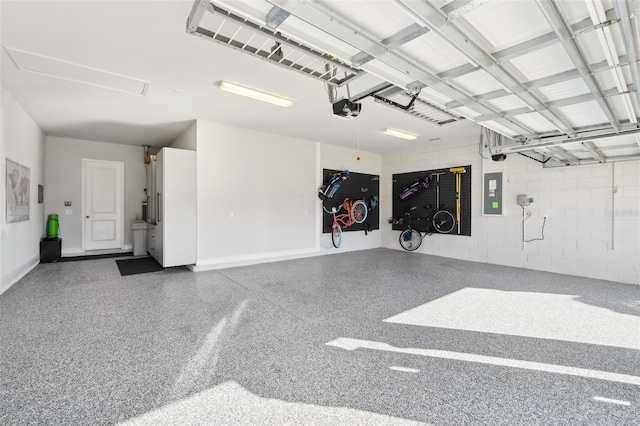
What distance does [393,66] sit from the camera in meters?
1.94

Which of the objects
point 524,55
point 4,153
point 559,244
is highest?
point 524,55

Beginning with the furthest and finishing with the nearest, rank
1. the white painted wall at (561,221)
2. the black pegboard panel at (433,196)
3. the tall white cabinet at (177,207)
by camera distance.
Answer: the black pegboard panel at (433,196) < the tall white cabinet at (177,207) < the white painted wall at (561,221)

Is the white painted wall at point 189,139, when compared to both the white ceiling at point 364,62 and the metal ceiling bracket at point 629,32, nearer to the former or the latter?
the white ceiling at point 364,62

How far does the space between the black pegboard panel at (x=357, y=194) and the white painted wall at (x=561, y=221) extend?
2012mm

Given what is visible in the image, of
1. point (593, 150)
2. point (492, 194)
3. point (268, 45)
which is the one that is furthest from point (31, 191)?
point (593, 150)

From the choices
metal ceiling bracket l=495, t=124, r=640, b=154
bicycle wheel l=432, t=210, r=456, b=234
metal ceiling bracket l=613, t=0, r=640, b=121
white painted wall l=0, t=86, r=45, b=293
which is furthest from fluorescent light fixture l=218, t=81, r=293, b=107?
bicycle wheel l=432, t=210, r=456, b=234

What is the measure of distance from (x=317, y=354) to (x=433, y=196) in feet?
20.0

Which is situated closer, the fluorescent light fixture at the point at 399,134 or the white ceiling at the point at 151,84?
the white ceiling at the point at 151,84

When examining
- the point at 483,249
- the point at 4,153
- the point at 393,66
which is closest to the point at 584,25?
the point at 393,66

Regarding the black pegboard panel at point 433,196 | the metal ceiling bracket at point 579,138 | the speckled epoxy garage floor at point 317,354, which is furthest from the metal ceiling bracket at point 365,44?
the black pegboard panel at point 433,196

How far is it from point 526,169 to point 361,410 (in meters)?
6.18

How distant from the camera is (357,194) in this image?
821cm

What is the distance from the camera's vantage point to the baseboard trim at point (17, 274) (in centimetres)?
407

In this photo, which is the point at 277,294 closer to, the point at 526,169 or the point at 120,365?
the point at 120,365
